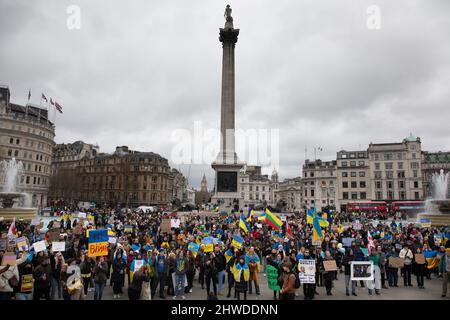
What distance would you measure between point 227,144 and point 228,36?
20.6 m

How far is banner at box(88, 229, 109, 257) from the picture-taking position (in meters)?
11.3

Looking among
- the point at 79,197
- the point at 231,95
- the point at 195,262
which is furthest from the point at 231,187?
the point at 79,197

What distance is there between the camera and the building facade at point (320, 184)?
94.1 metres

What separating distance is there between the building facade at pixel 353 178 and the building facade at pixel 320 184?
2.24 metres

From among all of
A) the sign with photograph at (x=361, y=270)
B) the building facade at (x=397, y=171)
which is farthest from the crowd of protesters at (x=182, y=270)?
the building facade at (x=397, y=171)

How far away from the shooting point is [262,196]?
5310 inches

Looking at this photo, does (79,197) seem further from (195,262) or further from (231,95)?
(195,262)

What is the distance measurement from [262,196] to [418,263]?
402ft

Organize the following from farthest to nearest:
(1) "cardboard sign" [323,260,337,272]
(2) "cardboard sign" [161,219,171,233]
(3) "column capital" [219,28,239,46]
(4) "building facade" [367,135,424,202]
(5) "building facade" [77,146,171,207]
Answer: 1. (5) "building facade" [77,146,171,207]
2. (4) "building facade" [367,135,424,202]
3. (3) "column capital" [219,28,239,46]
4. (2) "cardboard sign" [161,219,171,233]
5. (1) "cardboard sign" [323,260,337,272]

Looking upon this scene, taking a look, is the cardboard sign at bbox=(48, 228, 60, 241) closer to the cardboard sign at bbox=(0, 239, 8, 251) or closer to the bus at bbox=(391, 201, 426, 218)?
the cardboard sign at bbox=(0, 239, 8, 251)

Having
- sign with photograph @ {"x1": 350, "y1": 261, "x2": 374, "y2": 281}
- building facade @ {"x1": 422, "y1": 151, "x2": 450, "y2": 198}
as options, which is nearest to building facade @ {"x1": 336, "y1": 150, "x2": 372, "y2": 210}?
building facade @ {"x1": 422, "y1": 151, "x2": 450, "y2": 198}

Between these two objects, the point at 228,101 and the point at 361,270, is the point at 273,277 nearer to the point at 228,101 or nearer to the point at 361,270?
the point at 361,270

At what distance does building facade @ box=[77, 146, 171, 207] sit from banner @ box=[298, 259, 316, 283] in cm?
9129
